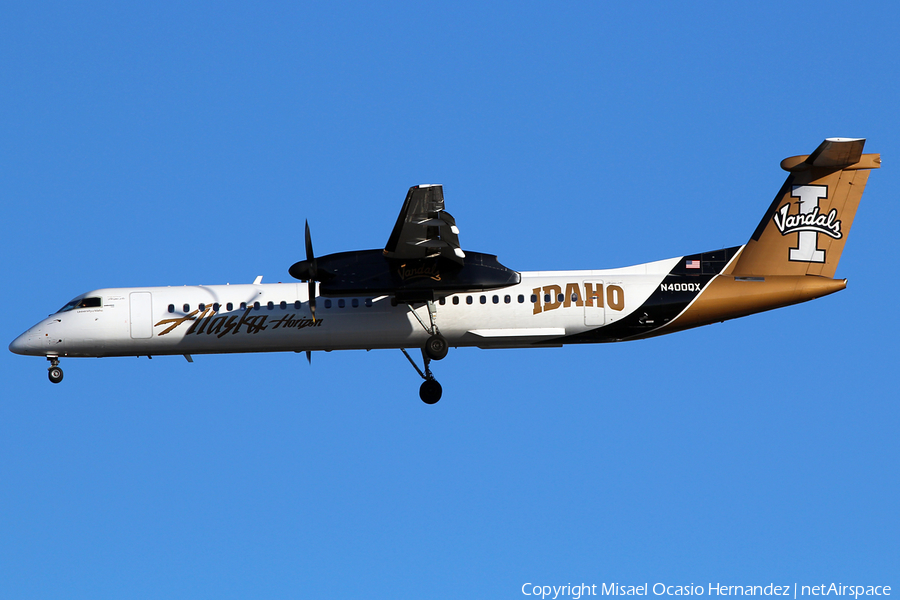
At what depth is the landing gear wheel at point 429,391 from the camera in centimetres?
2294

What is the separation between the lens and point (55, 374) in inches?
904

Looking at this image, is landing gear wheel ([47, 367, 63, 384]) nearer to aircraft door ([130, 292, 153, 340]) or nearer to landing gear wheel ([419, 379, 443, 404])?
aircraft door ([130, 292, 153, 340])

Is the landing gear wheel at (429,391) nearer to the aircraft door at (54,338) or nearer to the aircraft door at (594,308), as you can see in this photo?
the aircraft door at (594,308)

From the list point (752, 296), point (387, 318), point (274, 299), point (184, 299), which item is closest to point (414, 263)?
point (387, 318)

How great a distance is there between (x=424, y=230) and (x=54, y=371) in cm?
983

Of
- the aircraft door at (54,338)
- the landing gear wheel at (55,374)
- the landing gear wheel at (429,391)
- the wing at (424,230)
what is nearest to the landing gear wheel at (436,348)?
the landing gear wheel at (429,391)

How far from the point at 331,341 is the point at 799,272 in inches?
431

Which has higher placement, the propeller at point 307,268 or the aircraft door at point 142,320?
the propeller at point 307,268

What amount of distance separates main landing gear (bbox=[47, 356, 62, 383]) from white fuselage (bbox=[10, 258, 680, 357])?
0.18m

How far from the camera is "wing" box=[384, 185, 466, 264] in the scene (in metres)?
19.1

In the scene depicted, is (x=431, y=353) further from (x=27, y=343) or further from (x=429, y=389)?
(x=27, y=343)

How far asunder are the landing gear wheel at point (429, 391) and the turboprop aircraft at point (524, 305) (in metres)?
0.02

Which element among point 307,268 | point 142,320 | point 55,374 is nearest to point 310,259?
point 307,268

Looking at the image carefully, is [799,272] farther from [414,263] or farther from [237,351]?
[237,351]
